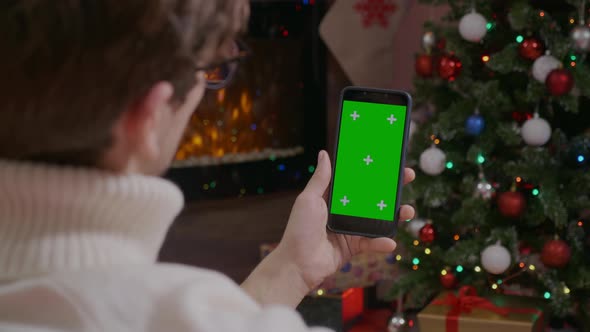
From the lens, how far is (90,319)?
0.55 m

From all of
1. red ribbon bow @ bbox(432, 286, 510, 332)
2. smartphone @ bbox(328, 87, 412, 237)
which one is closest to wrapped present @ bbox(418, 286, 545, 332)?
red ribbon bow @ bbox(432, 286, 510, 332)

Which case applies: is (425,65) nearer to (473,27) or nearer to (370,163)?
(473,27)

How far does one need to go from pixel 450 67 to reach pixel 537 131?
331mm

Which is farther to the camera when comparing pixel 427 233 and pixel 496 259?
pixel 427 233

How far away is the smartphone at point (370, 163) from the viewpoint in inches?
53.8

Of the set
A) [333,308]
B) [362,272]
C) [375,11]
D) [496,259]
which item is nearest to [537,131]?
[496,259]

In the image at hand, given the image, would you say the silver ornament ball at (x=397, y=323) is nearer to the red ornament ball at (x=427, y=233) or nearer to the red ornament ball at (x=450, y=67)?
the red ornament ball at (x=427, y=233)

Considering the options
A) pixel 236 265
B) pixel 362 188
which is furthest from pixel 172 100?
pixel 236 265

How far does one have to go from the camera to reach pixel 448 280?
2533 mm

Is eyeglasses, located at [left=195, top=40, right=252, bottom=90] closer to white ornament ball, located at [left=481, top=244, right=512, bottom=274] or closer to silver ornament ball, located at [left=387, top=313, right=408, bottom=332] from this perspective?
white ornament ball, located at [left=481, top=244, right=512, bottom=274]

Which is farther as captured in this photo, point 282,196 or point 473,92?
point 282,196

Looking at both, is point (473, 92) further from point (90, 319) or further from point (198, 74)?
point (90, 319)

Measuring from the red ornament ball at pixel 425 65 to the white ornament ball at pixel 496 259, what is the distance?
22.5 inches

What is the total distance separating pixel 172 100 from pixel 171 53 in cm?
5
